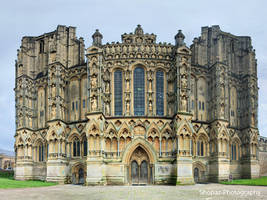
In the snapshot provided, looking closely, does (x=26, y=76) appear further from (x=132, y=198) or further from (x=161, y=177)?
(x=132, y=198)

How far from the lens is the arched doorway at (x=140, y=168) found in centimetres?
3634

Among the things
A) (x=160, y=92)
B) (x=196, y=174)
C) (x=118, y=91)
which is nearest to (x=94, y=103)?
(x=118, y=91)

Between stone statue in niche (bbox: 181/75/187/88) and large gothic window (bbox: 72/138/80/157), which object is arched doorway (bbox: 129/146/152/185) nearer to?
large gothic window (bbox: 72/138/80/157)

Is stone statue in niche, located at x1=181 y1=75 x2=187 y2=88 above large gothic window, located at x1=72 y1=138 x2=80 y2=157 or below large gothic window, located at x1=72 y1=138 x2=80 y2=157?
above

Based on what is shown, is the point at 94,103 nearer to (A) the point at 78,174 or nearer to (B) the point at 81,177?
(A) the point at 78,174

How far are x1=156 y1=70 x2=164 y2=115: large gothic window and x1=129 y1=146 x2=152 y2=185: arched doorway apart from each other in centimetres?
601

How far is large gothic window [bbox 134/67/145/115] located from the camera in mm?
38156

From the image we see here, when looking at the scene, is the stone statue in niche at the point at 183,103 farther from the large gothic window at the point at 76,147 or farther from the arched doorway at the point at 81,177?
the arched doorway at the point at 81,177

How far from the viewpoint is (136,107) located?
125 feet

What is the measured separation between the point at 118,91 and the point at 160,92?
583 centimetres

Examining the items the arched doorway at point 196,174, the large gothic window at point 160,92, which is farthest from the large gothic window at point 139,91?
the arched doorway at point 196,174

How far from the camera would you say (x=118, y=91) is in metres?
38.7

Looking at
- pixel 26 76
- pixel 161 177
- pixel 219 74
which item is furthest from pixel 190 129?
pixel 26 76

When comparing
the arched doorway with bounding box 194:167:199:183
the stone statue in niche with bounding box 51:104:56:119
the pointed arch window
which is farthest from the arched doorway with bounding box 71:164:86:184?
the arched doorway with bounding box 194:167:199:183
